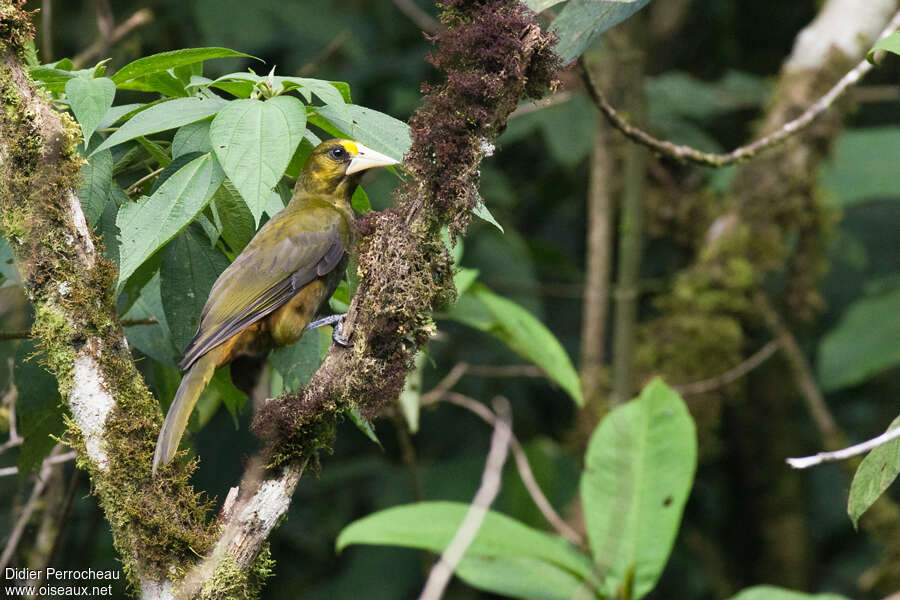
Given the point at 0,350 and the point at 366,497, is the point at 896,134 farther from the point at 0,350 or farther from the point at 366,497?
the point at 0,350

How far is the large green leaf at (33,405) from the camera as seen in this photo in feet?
6.58

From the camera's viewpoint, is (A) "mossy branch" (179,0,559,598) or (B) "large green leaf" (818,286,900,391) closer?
(A) "mossy branch" (179,0,559,598)

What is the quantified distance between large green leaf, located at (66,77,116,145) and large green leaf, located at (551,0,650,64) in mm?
960

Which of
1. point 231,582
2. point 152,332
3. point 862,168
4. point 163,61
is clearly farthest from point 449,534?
point 862,168

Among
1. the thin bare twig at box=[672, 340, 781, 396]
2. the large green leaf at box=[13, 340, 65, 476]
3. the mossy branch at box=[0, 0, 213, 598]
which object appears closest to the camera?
the mossy branch at box=[0, 0, 213, 598]

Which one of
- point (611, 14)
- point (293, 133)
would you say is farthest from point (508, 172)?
point (293, 133)

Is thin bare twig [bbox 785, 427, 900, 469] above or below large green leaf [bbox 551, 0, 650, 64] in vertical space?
below

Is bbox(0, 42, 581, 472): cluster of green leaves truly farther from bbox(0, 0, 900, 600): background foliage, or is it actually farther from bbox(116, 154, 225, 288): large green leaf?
bbox(0, 0, 900, 600): background foliage

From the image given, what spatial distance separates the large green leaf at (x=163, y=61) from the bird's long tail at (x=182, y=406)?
620mm

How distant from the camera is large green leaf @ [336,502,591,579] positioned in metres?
2.62

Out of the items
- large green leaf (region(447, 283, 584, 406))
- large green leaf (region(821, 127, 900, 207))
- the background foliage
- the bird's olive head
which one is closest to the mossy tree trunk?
the bird's olive head

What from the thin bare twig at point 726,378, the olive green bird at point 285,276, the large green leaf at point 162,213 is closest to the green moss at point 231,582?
the olive green bird at point 285,276

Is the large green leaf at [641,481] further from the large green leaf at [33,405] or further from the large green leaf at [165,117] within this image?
the large green leaf at [165,117]

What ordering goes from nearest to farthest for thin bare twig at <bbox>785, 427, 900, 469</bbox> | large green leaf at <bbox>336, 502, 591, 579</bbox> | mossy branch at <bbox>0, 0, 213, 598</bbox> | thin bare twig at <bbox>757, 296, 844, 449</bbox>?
thin bare twig at <bbox>785, 427, 900, 469</bbox> → mossy branch at <bbox>0, 0, 213, 598</bbox> → large green leaf at <bbox>336, 502, 591, 579</bbox> → thin bare twig at <bbox>757, 296, 844, 449</bbox>
